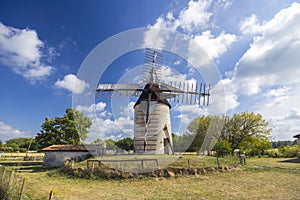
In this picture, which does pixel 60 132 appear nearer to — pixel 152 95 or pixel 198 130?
pixel 152 95

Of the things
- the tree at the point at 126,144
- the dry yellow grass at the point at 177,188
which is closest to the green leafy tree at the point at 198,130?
the tree at the point at 126,144

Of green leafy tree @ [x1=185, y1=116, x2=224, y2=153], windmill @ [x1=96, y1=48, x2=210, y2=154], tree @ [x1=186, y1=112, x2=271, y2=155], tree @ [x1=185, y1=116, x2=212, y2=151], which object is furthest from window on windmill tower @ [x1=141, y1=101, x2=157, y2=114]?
tree @ [x1=185, y1=116, x2=212, y2=151]

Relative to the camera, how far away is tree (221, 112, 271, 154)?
24.5 m

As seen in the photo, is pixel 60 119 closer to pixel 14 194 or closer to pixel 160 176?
pixel 160 176

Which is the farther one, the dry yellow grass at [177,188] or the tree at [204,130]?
the tree at [204,130]

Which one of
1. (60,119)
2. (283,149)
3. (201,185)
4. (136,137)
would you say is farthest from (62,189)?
(283,149)

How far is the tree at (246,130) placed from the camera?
24.5 metres

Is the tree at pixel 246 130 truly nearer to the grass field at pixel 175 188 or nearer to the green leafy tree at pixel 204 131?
the green leafy tree at pixel 204 131

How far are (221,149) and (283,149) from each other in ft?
46.0

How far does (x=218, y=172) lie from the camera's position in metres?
10.6

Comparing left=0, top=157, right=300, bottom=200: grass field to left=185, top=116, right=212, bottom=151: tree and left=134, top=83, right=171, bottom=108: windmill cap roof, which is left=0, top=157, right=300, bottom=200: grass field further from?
left=185, top=116, right=212, bottom=151: tree

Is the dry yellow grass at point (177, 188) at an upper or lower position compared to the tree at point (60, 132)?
lower

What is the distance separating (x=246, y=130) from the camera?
973 inches

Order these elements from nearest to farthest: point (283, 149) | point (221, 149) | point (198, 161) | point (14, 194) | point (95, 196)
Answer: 1. point (14, 194)
2. point (95, 196)
3. point (198, 161)
4. point (221, 149)
5. point (283, 149)
